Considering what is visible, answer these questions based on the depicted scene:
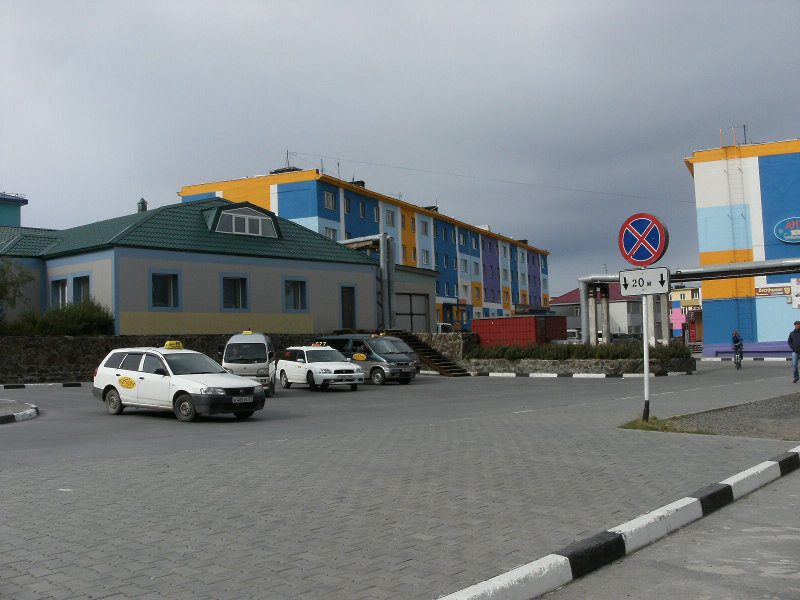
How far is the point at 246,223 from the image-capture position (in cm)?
3547

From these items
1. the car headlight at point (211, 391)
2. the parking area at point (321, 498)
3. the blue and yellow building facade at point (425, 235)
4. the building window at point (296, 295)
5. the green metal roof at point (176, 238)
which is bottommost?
the parking area at point (321, 498)

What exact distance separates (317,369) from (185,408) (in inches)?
368

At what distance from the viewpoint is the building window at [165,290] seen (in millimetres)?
30703

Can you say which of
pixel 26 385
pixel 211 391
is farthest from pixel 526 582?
pixel 26 385

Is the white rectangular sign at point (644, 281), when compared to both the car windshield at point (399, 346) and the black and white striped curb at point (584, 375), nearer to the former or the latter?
the car windshield at point (399, 346)

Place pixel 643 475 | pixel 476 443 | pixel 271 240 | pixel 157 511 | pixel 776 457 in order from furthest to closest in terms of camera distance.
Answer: pixel 271 240
pixel 476 443
pixel 776 457
pixel 643 475
pixel 157 511

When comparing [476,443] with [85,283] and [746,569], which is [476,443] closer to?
[746,569]

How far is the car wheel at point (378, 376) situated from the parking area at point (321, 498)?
13612 mm

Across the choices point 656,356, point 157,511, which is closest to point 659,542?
point 157,511

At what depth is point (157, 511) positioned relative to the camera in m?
6.41

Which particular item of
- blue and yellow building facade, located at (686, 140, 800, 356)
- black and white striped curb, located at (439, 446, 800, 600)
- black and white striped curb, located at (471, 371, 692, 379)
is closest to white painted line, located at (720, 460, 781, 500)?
black and white striped curb, located at (439, 446, 800, 600)

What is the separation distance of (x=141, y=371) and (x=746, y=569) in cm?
1372

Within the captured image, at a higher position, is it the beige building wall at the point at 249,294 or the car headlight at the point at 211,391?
the beige building wall at the point at 249,294

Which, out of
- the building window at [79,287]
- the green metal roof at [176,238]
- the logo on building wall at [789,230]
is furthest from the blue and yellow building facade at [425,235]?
the building window at [79,287]
